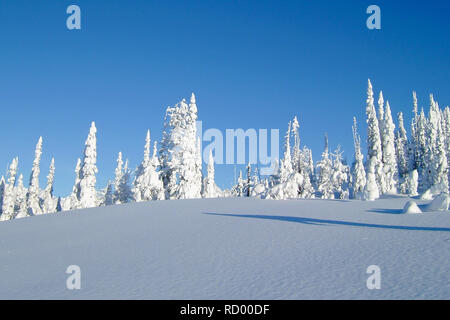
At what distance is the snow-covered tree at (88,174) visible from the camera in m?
42.3

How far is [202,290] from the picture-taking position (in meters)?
6.29

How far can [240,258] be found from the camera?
27.2 ft

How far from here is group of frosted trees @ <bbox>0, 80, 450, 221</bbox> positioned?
32500 millimetres

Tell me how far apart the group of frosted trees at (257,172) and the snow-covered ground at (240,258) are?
496 inches

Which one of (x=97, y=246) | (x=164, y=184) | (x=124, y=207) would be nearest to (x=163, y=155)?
(x=164, y=184)

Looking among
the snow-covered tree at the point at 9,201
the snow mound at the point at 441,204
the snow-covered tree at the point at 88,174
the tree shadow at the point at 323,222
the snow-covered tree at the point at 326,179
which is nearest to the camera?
the tree shadow at the point at 323,222

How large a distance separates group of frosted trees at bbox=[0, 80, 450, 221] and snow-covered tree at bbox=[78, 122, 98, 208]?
13 cm

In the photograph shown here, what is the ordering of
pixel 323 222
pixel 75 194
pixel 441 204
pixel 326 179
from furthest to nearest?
pixel 326 179
pixel 75 194
pixel 441 204
pixel 323 222

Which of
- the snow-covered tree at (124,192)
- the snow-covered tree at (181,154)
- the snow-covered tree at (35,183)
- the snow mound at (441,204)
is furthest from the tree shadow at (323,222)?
the snow-covered tree at (35,183)

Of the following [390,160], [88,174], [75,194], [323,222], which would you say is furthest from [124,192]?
[390,160]

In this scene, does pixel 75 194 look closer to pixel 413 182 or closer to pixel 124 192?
pixel 124 192

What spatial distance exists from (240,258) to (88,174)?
39.1 meters

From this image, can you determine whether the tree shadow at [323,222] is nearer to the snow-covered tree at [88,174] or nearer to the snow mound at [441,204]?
the snow mound at [441,204]
